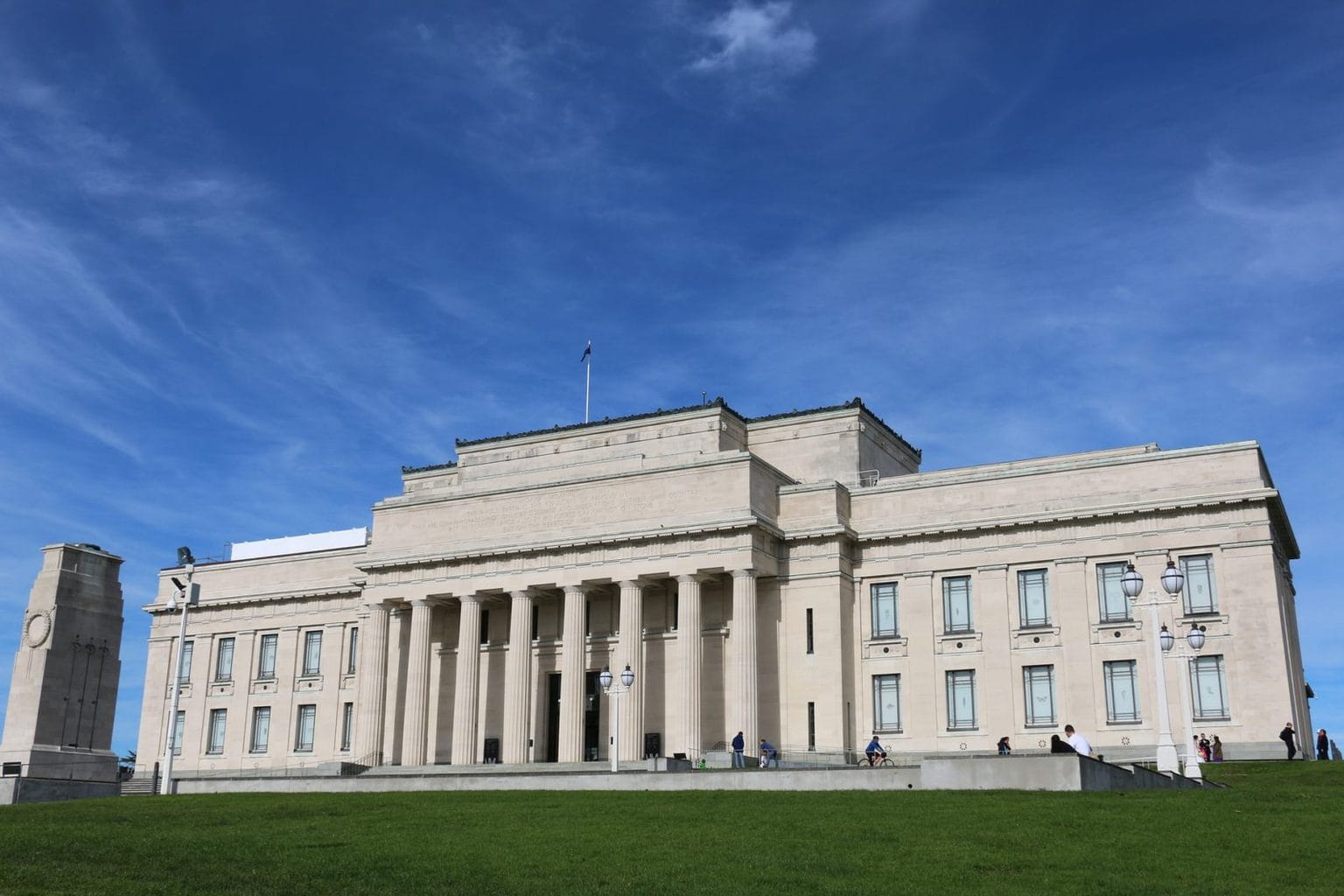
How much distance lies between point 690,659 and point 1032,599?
1355 centimetres

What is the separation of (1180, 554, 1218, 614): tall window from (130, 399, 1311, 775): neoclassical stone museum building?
71 mm

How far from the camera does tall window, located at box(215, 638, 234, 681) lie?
72125mm

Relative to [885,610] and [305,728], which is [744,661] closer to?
[885,610]

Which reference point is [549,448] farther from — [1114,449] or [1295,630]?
[1295,630]

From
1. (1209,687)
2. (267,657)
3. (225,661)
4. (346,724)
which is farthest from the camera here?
(225,661)

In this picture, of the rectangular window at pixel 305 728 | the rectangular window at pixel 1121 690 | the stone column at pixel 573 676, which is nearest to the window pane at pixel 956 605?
the rectangular window at pixel 1121 690

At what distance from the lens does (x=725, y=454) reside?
56.1 meters

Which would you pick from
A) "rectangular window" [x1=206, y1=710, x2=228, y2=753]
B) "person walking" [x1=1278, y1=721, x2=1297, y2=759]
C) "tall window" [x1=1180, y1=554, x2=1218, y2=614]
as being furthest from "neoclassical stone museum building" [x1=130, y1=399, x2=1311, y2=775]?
"rectangular window" [x1=206, y1=710, x2=228, y2=753]

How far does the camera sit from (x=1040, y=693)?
5222cm

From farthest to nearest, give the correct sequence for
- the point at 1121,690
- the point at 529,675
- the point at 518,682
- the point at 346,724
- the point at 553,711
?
the point at 346,724 → the point at 553,711 → the point at 529,675 → the point at 518,682 → the point at 1121,690

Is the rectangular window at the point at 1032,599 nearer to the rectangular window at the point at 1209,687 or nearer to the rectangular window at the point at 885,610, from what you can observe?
the rectangular window at the point at 885,610

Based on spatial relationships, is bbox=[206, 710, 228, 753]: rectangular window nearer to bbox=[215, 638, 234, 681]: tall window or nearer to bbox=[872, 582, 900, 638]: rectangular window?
bbox=[215, 638, 234, 681]: tall window

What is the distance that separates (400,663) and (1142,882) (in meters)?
46.8

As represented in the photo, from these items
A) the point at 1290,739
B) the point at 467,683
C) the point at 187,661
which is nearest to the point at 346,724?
the point at 467,683
